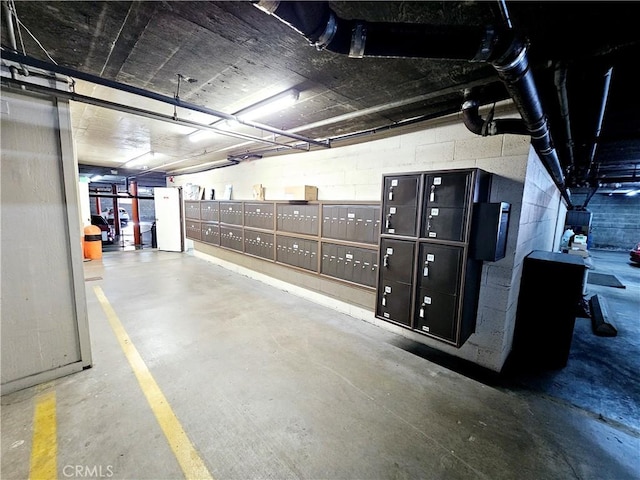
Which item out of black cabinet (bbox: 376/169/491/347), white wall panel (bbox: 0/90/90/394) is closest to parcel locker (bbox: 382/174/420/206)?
black cabinet (bbox: 376/169/491/347)

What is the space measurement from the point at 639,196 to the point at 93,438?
18217 mm

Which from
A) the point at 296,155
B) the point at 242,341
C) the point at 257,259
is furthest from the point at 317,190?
the point at 242,341

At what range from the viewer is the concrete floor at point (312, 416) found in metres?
1.56

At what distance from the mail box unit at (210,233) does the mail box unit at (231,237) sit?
0.22 m

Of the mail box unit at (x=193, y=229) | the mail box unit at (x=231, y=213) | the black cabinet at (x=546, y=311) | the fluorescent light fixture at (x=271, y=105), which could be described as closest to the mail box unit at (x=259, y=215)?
the mail box unit at (x=231, y=213)

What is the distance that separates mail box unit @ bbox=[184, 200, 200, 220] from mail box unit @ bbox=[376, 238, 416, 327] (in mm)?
6314

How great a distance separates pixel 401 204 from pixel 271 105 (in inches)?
69.6

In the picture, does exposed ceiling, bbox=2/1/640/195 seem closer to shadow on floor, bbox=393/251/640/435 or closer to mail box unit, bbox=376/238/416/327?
mail box unit, bbox=376/238/416/327

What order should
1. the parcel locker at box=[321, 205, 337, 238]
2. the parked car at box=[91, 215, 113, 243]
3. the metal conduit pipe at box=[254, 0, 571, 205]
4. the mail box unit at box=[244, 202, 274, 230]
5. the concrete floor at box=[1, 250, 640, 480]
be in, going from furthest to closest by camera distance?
the parked car at box=[91, 215, 113, 243] < the mail box unit at box=[244, 202, 274, 230] < the parcel locker at box=[321, 205, 337, 238] < the concrete floor at box=[1, 250, 640, 480] < the metal conduit pipe at box=[254, 0, 571, 205]

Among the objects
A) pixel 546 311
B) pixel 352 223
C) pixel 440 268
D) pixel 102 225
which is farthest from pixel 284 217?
pixel 102 225

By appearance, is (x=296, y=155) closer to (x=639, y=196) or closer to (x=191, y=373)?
(x=191, y=373)

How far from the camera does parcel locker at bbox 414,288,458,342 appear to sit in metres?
2.43

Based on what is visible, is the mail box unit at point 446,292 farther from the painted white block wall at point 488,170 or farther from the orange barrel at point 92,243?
the orange barrel at point 92,243

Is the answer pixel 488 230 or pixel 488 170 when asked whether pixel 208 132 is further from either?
pixel 488 230
